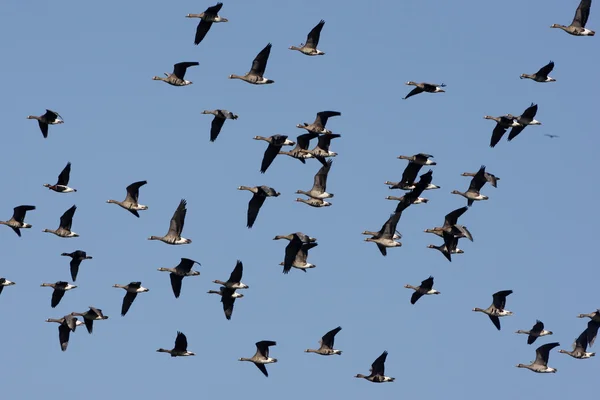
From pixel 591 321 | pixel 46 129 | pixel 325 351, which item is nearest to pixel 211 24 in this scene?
pixel 46 129

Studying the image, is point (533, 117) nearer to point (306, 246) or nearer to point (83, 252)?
point (306, 246)

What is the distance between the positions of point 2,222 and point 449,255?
20593mm

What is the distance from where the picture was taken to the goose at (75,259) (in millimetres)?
88375

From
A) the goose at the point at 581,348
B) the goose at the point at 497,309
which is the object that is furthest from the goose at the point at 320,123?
the goose at the point at 581,348

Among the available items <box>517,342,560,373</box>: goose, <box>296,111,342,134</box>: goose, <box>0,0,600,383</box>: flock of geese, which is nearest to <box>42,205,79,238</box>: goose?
<box>0,0,600,383</box>: flock of geese

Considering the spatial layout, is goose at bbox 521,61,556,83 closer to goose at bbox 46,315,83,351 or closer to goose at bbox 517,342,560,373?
goose at bbox 517,342,560,373

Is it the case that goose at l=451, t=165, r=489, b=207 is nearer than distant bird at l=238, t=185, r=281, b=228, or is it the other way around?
distant bird at l=238, t=185, r=281, b=228

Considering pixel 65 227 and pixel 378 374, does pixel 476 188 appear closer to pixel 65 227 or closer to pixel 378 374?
pixel 378 374

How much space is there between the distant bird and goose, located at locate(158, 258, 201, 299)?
123 inches

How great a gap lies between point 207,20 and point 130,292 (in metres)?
13.3

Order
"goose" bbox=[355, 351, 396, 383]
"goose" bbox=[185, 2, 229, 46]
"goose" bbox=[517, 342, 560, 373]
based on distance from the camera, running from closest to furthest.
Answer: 1. "goose" bbox=[185, 2, 229, 46]
2. "goose" bbox=[355, 351, 396, 383]
3. "goose" bbox=[517, 342, 560, 373]

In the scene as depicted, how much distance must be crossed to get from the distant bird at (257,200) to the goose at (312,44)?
6180 millimetres

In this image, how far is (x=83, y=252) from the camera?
291 feet

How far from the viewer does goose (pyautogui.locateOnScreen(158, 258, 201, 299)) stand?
86.9 m
